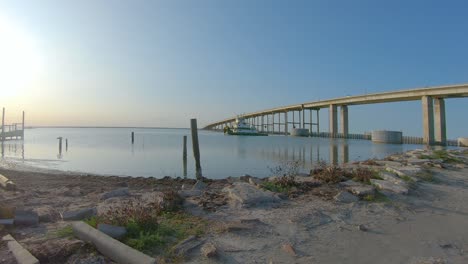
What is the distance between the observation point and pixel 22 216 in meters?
5.99

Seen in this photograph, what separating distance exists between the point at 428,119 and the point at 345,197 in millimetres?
61269

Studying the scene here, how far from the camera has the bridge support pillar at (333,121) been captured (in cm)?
9038

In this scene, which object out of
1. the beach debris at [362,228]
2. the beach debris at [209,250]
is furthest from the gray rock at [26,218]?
the beach debris at [362,228]

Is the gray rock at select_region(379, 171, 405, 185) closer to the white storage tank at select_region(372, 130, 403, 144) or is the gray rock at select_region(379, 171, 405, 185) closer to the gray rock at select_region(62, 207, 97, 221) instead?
the gray rock at select_region(62, 207, 97, 221)

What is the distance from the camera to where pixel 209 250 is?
4.62 meters

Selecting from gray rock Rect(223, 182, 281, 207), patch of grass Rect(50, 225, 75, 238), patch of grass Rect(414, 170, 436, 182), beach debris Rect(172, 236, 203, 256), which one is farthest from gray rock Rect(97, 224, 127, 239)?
patch of grass Rect(414, 170, 436, 182)

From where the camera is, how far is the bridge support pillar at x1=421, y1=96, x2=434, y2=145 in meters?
60.2

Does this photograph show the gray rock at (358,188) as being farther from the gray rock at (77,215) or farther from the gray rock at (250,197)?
the gray rock at (77,215)

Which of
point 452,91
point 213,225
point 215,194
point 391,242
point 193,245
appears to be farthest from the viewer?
point 452,91

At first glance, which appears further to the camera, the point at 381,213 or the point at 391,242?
the point at 381,213

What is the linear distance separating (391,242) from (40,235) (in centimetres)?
526

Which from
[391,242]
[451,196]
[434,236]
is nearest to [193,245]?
[391,242]

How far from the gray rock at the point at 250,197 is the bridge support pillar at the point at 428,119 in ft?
201

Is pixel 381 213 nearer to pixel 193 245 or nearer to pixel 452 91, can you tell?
pixel 193 245
